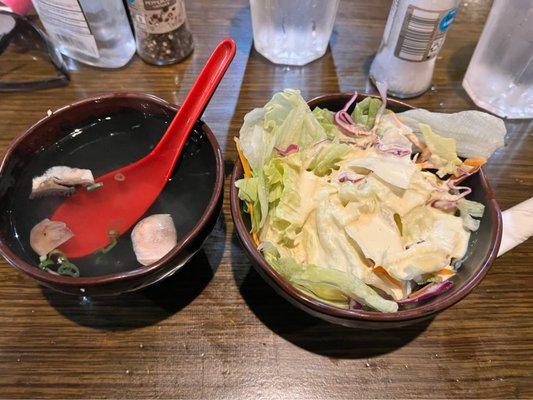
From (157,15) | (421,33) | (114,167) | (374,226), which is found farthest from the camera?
(157,15)

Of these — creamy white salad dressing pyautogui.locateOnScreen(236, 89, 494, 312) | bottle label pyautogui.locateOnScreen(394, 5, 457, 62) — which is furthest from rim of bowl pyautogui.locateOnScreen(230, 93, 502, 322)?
bottle label pyautogui.locateOnScreen(394, 5, 457, 62)

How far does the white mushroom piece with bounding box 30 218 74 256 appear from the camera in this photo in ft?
2.91

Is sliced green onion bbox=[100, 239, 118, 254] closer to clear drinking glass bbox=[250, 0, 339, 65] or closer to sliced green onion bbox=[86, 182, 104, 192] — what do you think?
sliced green onion bbox=[86, 182, 104, 192]

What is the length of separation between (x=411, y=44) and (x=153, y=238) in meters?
0.91

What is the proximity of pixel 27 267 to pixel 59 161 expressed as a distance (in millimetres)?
360

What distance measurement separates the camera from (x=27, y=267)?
76 cm

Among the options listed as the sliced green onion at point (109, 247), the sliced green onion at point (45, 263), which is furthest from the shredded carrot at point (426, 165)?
the sliced green onion at point (45, 263)

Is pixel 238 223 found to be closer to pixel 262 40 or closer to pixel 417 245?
pixel 417 245

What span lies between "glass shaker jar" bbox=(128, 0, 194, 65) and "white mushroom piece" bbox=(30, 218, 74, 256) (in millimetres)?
730

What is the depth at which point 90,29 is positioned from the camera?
1.36m

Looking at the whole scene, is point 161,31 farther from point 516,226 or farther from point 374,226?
point 516,226

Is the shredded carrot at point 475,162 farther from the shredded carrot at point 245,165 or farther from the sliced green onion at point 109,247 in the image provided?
the sliced green onion at point 109,247

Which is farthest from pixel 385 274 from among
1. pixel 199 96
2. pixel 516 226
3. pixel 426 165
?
pixel 199 96

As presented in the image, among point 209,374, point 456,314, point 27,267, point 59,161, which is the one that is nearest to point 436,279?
point 456,314
